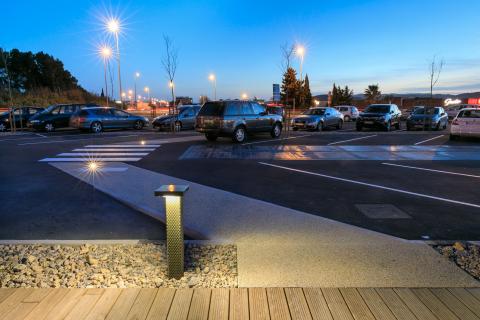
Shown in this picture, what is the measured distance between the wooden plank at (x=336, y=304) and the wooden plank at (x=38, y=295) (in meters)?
2.57

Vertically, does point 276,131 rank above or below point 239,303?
above

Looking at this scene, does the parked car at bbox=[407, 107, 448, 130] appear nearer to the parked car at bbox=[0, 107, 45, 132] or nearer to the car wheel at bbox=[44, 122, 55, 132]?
the car wheel at bbox=[44, 122, 55, 132]

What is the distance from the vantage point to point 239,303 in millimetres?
3453

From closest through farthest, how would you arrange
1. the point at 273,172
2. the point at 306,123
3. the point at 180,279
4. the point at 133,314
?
the point at 133,314, the point at 180,279, the point at 273,172, the point at 306,123

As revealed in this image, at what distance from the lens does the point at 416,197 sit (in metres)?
7.45

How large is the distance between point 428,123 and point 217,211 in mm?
22782

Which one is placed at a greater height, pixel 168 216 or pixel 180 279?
pixel 168 216

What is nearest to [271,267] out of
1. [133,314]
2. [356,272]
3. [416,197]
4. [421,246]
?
[356,272]

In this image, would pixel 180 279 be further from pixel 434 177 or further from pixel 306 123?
pixel 306 123

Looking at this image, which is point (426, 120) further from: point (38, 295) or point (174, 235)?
point (38, 295)

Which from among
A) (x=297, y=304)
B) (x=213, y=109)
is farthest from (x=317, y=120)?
(x=297, y=304)

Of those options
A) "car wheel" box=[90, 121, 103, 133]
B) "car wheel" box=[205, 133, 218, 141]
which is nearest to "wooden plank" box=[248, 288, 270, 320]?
"car wheel" box=[205, 133, 218, 141]

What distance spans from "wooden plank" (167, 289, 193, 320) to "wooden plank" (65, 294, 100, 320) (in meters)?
0.71

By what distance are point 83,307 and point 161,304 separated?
0.67m
